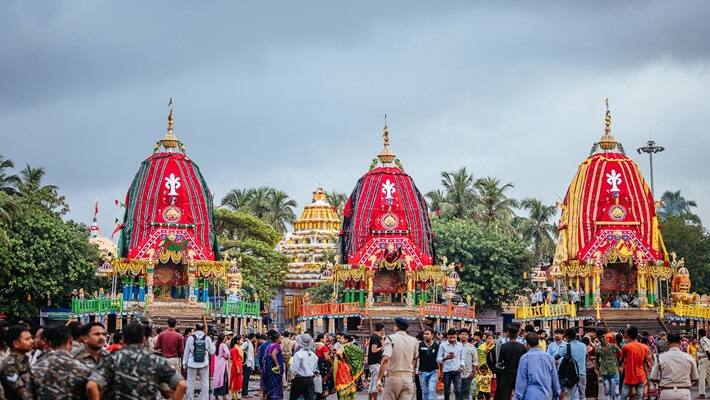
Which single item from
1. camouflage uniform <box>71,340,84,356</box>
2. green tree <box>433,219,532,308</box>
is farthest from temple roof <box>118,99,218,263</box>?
camouflage uniform <box>71,340,84,356</box>

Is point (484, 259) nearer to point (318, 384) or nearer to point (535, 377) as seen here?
point (318, 384)

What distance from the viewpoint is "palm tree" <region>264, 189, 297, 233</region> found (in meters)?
95.7

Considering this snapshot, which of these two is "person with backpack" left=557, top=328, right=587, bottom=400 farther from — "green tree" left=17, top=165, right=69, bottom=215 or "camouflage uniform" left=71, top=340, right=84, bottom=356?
"green tree" left=17, top=165, right=69, bottom=215

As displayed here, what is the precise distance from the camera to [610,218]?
5738cm

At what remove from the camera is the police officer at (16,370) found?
38.2 feet

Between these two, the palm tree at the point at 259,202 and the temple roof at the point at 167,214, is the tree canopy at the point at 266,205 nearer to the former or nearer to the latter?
the palm tree at the point at 259,202

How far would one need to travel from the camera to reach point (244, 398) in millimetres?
29516

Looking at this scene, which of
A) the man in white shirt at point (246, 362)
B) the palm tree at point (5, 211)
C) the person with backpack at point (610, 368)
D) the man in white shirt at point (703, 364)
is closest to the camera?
the person with backpack at point (610, 368)

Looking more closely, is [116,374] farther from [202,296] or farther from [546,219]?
[546,219]

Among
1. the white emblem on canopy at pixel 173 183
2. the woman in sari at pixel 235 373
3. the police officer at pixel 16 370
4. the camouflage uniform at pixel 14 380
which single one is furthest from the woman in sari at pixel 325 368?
the white emblem on canopy at pixel 173 183

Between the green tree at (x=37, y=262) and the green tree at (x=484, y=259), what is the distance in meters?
21.0

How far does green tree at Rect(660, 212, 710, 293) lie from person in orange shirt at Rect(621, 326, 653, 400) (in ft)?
171

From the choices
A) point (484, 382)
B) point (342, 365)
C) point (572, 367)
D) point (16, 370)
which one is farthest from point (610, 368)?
point (16, 370)

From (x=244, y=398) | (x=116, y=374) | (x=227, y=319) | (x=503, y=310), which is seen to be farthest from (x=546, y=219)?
(x=116, y=374)
